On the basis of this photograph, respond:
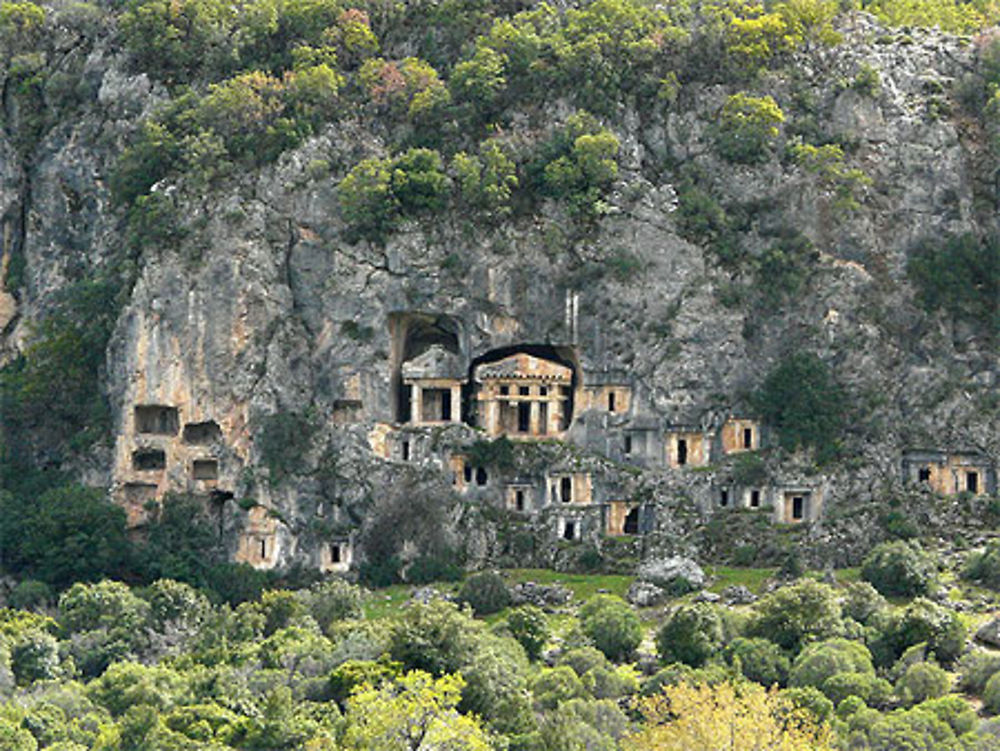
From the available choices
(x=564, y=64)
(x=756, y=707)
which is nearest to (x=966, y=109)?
(x=564, y=64)

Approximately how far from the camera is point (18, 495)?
119 m

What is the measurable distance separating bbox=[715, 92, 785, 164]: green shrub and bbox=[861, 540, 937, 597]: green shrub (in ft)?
71.0

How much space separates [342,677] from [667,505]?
90.5 ft

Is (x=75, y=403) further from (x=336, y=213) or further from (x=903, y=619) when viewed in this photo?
(x=903, y=619)

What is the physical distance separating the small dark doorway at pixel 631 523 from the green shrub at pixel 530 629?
49.7ft

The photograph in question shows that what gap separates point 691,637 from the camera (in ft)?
321

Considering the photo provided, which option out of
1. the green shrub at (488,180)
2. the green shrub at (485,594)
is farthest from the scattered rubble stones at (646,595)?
the green shrub at (488,180)

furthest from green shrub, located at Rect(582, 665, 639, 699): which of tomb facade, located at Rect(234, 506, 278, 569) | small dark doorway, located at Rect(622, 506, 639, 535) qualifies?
tomb facade, located at Rect(234, 506, 278, 569)

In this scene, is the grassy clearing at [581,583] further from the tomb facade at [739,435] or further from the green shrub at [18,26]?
the green shrub at [18,26]

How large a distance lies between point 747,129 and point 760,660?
33.1 meters

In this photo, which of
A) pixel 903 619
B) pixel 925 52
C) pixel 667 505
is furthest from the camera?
pixel 925 52

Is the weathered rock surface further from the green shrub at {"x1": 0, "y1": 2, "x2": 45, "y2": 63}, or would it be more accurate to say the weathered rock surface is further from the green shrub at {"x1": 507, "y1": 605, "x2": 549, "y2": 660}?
the green shrub at {"x1": 0, "y1": 2, "x2": 45, "y2": 63}

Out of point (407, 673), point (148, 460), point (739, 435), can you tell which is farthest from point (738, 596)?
point (148, 460)

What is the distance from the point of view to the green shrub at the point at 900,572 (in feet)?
351
